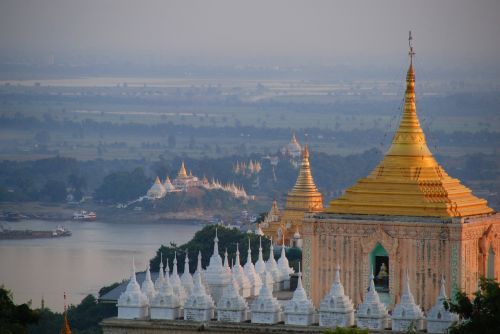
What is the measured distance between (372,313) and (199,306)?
3042mm

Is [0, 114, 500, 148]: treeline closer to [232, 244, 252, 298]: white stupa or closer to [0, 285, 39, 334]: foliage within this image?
[232, 244, 252, 298]: white stupa

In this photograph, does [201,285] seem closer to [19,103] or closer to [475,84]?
[475,84]

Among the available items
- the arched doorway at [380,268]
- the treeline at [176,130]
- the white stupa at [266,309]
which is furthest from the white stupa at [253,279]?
the treeline at [176,130]

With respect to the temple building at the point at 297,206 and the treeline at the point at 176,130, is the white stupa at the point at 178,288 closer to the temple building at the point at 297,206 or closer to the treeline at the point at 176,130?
the temple building at the point at 297,206

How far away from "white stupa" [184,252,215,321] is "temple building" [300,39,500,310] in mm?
1877

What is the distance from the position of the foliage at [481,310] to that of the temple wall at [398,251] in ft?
10.0

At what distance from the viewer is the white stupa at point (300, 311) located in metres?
42.0

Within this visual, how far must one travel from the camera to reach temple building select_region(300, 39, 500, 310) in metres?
43.1

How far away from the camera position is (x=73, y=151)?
164250 millimetres

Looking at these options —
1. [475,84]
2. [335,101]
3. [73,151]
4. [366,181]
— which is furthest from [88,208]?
[366,181]

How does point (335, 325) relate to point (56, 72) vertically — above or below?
below

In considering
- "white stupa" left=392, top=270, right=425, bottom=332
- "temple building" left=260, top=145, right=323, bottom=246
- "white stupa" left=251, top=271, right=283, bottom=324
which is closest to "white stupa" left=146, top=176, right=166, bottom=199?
"temple building" left=260, top=145, right=323, bottom=246

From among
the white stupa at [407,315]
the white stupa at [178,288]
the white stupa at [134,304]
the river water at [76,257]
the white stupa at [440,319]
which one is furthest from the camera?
the river water at [76,257]

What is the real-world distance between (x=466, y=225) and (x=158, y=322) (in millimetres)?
4984
